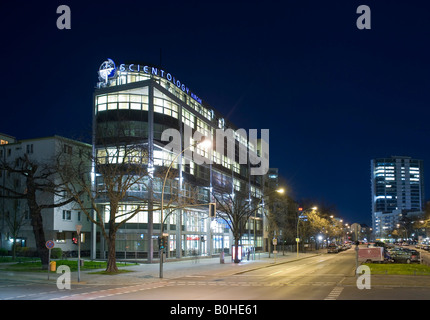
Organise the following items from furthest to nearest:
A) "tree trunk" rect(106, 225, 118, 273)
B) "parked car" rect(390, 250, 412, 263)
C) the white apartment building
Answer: the white apartment building → "parked car" rect(390, 250, 412, 263) → "tree trunk" rect(106, 225, 118, 273)

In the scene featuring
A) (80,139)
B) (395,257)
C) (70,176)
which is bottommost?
(395,257)

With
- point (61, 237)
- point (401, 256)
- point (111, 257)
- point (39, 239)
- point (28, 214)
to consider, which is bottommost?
point (401, 256)

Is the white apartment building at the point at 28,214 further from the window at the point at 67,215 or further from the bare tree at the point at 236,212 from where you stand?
the bare tree at the point at 236,212

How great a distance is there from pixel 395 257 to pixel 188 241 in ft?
81.5

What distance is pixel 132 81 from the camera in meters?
54.7

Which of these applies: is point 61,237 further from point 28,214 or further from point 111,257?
point 111,257

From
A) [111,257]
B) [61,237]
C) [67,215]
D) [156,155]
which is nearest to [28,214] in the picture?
[67,215]

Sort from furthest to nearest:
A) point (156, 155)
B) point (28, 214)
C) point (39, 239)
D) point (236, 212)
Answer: point (28, 214), point (236, 212), point (156, 155), point (39, 239)

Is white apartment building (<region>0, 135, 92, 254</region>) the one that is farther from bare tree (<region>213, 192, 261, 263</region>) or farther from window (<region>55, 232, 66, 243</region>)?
bare tree (<region>213, 192, 261, 263</region>)

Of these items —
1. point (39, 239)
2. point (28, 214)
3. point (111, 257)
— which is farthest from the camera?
point (28, 214)

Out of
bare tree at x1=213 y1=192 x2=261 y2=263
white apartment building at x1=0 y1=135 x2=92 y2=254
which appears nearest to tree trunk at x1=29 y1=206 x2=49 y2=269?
bare tree at x1=213 y1=192 x2=261 y2=263
